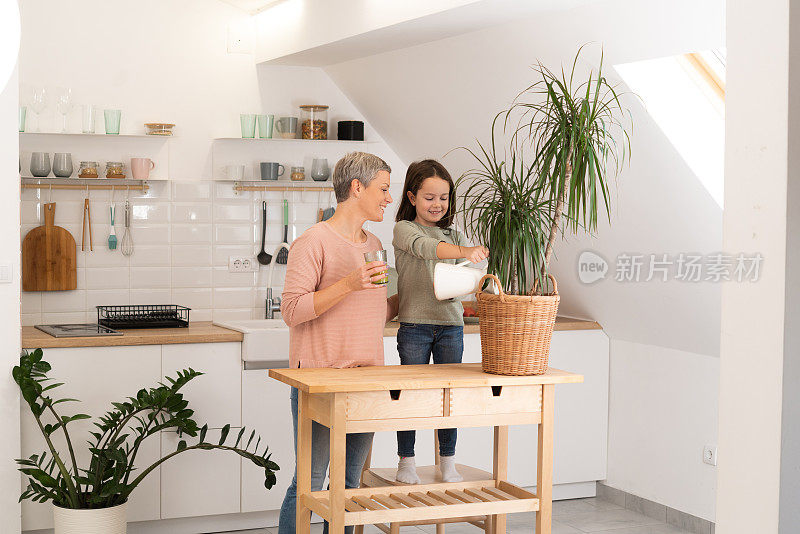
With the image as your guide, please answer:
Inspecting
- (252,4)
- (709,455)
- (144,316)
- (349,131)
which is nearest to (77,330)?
(144,316)

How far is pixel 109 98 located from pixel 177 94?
0.34 m

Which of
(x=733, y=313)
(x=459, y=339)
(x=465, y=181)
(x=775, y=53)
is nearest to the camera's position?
(x=775, y=53)

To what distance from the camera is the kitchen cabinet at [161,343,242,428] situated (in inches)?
161

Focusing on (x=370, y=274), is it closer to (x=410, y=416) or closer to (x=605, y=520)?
(x=410, y=416)

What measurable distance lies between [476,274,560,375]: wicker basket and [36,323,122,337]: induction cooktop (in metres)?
1.92

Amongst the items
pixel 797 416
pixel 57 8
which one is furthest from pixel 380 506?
pixel 57 8

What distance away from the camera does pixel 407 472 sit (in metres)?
3.15

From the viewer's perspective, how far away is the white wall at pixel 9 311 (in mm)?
3594

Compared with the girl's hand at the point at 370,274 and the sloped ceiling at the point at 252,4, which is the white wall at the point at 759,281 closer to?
the girl's hand at the point at 370,274

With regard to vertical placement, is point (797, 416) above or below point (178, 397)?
above

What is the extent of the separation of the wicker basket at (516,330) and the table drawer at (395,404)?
0.70 feet

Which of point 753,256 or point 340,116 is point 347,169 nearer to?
point 753,256

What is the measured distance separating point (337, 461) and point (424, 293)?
820 millimetres

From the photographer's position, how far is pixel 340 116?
523cm
